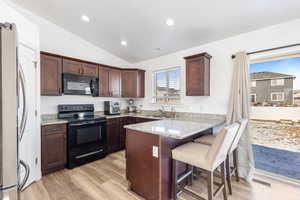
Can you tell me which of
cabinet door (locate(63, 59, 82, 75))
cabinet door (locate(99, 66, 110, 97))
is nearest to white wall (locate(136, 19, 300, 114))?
cabinet door (locate(99, 66, 110, 97))

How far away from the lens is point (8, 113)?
0.73 metres

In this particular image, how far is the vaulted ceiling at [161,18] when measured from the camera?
2059 mm

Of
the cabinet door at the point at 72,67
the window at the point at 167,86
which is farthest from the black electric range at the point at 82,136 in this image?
the window at the point at 167,86

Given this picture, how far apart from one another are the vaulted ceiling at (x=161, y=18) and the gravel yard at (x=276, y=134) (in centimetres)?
172

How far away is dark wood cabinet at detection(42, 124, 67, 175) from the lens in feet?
8.16

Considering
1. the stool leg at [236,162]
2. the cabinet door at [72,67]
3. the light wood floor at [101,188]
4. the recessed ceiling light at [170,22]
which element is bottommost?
the light wood floor at [101,188]

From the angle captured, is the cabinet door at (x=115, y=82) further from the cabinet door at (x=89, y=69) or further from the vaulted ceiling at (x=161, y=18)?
the vaulted ceiling at (x=161, y=18)

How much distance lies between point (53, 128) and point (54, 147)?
36 cm

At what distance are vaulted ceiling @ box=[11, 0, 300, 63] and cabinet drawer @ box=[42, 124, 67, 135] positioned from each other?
225 centimetres

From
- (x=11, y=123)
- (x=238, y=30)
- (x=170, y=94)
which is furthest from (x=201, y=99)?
(x=11, y=123)

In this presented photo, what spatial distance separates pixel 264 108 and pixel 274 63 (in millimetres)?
810

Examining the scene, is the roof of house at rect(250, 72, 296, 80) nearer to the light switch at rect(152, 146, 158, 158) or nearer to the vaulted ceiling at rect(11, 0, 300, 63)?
the vaulted ceiling at rect(11, 0, 300, 63)

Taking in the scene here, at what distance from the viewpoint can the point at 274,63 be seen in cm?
241

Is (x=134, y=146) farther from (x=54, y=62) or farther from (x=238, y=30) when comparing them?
(x=238, y=30)
